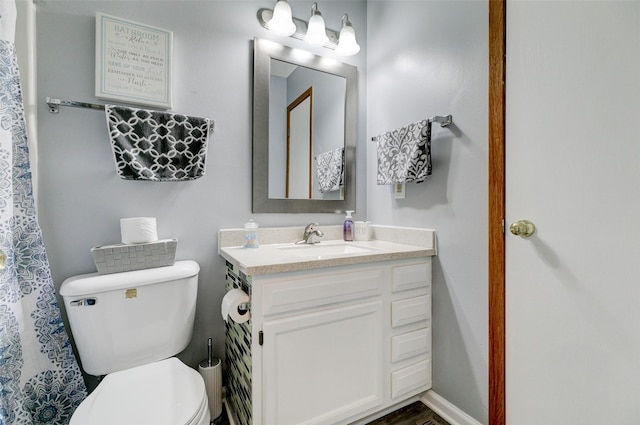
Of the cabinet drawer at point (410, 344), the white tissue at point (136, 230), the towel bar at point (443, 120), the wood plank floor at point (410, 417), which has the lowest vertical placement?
the wood plank floor at point (410, 417)

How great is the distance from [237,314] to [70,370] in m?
0.73

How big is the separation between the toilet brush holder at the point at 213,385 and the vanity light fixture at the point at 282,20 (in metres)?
1.76

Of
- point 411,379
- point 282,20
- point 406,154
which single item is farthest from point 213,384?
point 282,20

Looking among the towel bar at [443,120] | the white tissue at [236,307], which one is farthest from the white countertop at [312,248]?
the towel bar at [443,120]

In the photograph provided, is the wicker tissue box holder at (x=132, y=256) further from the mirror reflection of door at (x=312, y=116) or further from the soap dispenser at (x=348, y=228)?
the soap dispenser at (x=348, y=228)

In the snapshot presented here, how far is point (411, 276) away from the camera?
1369 millimetres

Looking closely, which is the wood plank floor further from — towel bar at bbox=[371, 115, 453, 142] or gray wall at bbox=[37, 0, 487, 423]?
towel bar at bbox=[371, 115, 453, 142]

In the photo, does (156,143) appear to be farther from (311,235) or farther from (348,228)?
(348,228)

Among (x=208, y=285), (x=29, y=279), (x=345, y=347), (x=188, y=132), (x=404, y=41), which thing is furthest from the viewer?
(x=404, y=41)

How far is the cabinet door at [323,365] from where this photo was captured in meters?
1.05
